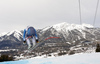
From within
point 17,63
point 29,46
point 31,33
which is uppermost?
point 31,33

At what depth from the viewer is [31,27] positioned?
14.5 metres

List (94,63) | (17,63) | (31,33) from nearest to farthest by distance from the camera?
(31,33) < (94,63) < (17,63)

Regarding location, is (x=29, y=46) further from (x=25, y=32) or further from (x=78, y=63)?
(x=78, y=63)

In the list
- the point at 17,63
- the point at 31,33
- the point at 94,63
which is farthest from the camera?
the point at 17,63

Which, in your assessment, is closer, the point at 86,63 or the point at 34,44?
the point at 34,44

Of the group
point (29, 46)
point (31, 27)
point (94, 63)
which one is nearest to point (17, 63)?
point (29, 46)

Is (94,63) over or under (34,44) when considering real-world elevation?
under

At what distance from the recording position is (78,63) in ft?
56.8

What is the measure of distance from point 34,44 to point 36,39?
67 centimetres

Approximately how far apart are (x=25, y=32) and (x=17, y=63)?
906cm

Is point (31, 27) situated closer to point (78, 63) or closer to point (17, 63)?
point (78, 63)

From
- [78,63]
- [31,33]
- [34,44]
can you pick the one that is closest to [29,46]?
[34,44]

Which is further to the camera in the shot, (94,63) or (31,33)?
(94,63)

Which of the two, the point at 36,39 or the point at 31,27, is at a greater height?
the point at 31,27
